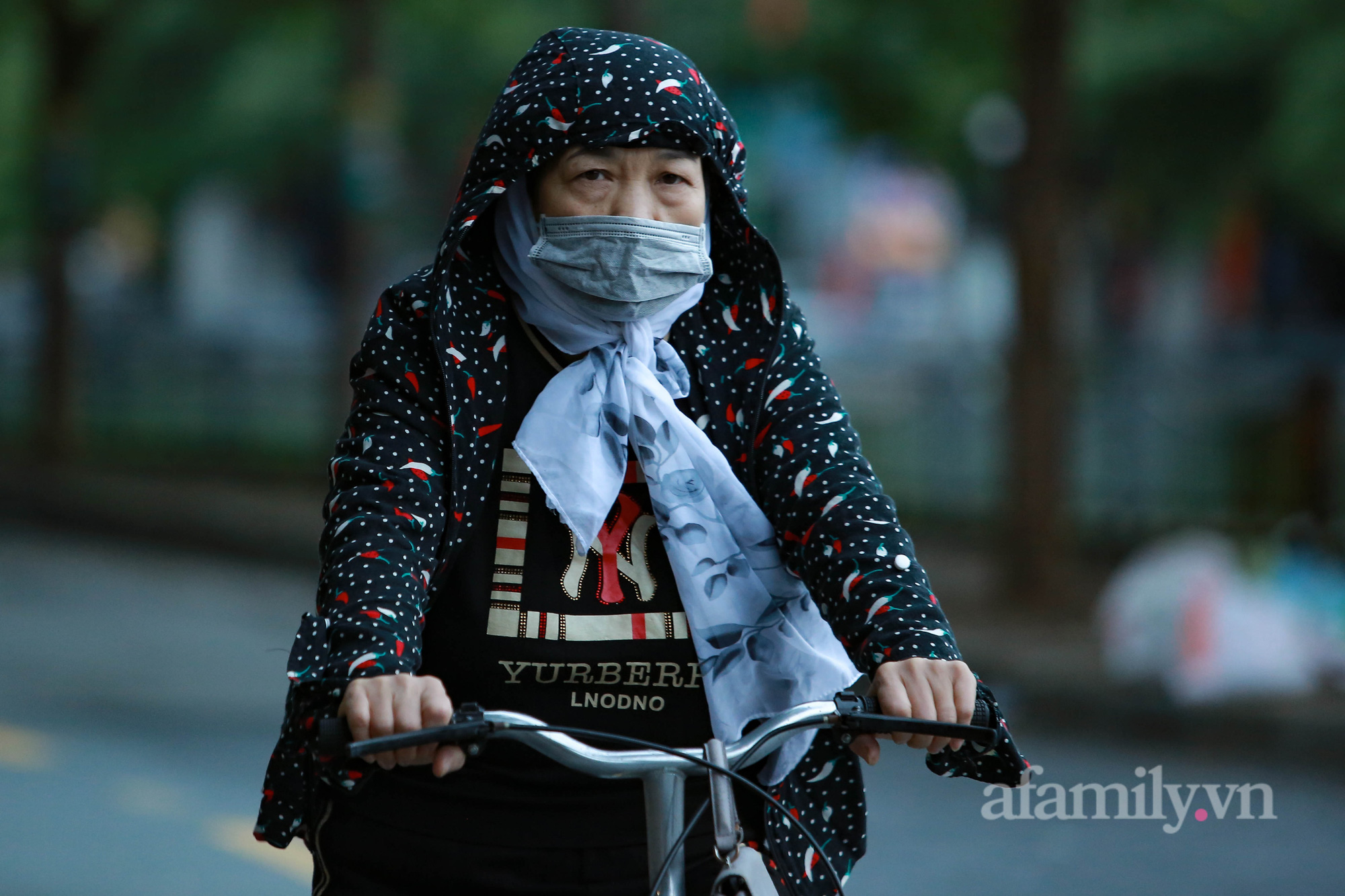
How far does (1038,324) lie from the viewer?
30.6ft

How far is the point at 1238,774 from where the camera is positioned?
6586mm

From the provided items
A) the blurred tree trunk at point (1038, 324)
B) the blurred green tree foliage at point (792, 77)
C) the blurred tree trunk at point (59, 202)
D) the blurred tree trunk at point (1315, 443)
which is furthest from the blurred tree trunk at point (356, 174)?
the blurred tree trunk at point (1315, 443)

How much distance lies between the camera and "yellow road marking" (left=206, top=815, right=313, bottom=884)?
5.38m

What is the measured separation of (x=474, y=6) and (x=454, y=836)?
14220mm

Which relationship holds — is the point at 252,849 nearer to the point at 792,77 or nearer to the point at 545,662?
the point at 545,662

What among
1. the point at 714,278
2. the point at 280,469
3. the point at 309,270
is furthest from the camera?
the point at 309,270

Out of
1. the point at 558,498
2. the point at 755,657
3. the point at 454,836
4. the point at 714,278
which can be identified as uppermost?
the point at 714,278

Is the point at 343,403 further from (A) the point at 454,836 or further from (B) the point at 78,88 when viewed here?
(A) the point at 454,836

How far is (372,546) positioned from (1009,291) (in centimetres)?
1291

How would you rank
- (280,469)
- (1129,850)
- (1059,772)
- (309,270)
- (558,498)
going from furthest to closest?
(309,270)
(280,469)
(1059,772)
(1129,850)
(558,498)

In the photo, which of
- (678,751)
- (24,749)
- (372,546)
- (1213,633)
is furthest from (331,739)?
(1213,633)

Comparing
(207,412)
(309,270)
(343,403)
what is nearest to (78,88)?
(207,412)

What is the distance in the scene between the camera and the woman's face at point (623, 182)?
2.23m

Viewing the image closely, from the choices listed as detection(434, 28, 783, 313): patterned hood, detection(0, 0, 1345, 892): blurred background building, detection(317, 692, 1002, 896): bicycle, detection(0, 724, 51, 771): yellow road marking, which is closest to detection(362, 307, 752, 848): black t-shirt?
detection(317, 692, 1002, 896): bicycle
